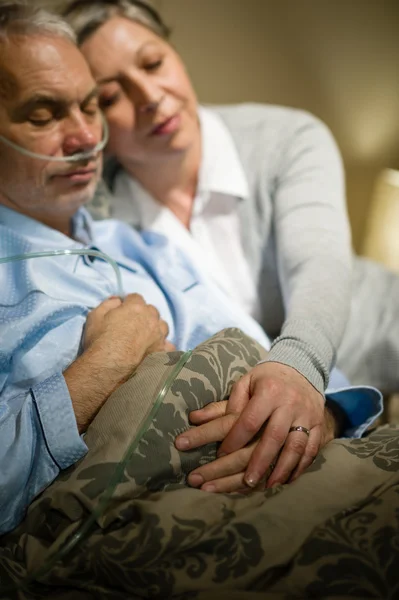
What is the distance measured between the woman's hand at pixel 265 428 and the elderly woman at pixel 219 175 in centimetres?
31

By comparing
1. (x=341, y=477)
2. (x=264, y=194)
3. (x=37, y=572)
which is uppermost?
(x=264, y=194)

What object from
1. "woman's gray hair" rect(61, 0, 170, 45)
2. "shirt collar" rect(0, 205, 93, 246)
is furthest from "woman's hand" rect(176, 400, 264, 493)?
"woman's gray hair" rect(61, 0, 170, 45)

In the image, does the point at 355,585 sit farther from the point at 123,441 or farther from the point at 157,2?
the point at 157,2

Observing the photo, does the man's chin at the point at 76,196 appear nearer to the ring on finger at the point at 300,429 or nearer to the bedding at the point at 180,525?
the bedding at the point at 180,525

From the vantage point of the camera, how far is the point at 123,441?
2.61 ft

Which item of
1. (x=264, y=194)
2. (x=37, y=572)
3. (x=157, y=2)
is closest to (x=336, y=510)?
(x=37, y=572)

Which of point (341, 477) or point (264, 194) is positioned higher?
point (264, 194)

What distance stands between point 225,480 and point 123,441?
17 centimetres

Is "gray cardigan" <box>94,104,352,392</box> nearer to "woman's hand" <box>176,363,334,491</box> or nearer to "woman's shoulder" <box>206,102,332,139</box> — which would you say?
"woman's shoulder" <box>206,102,332,139</box>

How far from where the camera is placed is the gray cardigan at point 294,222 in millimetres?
1137

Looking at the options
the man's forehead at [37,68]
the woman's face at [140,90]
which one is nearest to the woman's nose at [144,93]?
the woman's face at [140,90]

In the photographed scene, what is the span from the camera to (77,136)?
1189 mm

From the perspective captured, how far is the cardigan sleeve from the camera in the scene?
1.01 metres

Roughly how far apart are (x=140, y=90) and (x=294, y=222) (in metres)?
0.54
